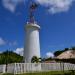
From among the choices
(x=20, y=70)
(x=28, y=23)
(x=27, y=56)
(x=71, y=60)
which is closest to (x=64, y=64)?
(x=71, y=60)

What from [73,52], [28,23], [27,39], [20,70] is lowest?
[20,70]

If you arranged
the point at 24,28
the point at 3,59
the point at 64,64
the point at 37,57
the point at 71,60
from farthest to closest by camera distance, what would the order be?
the point at 3,59 → the point at 24,28 → the point at 37,57 → the point at 71,60 → the point at 64,64

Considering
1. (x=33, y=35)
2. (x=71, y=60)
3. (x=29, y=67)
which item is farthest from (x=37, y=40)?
(x=29, y=67)

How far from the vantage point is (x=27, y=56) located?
44.5m

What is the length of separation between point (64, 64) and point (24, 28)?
42.3 ft

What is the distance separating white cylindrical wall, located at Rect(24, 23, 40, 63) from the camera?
44.5 metres

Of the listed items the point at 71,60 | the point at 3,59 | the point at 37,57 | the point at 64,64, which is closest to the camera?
the point at 64,64

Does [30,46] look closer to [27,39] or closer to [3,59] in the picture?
[27,39]

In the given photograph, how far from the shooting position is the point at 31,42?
148 ft

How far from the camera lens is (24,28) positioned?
46.2 meters

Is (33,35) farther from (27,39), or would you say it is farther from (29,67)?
(29,67)

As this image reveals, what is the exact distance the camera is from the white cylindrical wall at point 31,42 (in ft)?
146

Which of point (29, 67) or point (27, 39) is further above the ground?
point (27, 39)

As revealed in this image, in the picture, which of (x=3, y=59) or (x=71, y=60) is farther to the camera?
(x=3, y=59)
